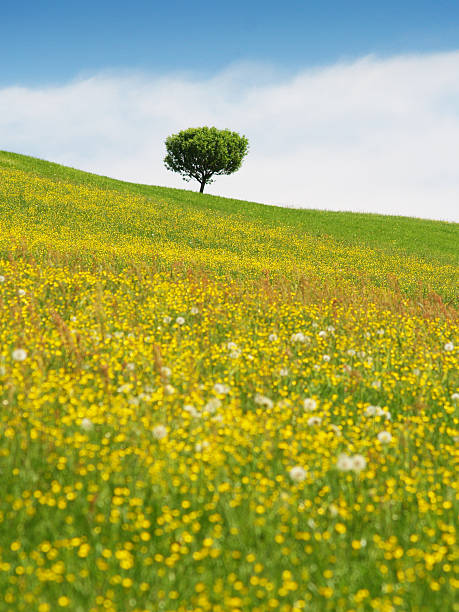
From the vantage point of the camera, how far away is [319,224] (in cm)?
2733

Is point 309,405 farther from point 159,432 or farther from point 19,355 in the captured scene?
point 19,355

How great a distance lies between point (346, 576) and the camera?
2.53 metres

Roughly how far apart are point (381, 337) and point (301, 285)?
3.22 metres

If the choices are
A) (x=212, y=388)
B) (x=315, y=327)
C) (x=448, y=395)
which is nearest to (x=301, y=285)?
(x=315, y=327)

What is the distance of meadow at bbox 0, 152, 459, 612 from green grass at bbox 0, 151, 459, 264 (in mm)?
15248

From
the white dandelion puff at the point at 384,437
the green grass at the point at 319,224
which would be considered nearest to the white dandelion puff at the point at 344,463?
the white dandelion puff at the point at 384,437

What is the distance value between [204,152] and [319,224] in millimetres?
28862

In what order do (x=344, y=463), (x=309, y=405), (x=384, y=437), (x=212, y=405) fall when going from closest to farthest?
(x=344, y=463)
(x=384, y=437)
(x=212, y=405)
(x=309, y=405)

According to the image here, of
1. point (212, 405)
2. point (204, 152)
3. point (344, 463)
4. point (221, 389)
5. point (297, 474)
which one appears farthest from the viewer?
point (204, 152)

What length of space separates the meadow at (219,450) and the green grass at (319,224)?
50.0ft

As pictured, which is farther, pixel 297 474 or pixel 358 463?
pixel 358 463

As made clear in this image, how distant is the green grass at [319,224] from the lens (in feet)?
74.4

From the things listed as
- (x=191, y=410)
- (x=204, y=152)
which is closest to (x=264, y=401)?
(x=191, y=410)

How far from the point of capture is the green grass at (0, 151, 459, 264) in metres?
22.7
